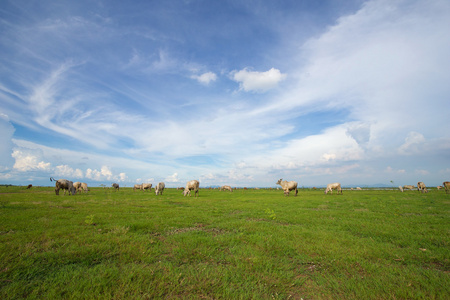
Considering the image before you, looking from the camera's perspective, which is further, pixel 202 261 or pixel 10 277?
pixel 202 261

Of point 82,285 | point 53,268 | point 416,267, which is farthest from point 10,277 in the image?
point 416,267

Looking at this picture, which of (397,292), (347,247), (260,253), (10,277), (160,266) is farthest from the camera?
(347,247)

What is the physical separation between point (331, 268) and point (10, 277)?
24.9ft

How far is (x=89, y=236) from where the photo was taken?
7012mm

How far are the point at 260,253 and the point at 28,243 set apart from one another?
23.1 ft

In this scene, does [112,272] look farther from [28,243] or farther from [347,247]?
[347,247]

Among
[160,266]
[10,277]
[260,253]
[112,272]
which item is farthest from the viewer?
[260,253]

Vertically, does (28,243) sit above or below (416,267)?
above

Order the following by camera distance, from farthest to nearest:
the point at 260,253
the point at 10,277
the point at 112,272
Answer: the point at 260,253, the point at 112,272, the point at 10,277

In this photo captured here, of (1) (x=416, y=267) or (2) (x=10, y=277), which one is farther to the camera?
(1) (x=416, y=267)

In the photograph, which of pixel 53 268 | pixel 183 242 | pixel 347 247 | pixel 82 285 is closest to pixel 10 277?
pixel 53 268

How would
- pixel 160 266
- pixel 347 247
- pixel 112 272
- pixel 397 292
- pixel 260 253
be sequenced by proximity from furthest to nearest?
pixel 347 247
pixel 260 253
pixel 160 266
pixel 112 272
pixel 397 292

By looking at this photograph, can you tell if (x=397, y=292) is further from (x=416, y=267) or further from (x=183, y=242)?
(x=183, y=242)

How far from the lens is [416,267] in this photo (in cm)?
529
